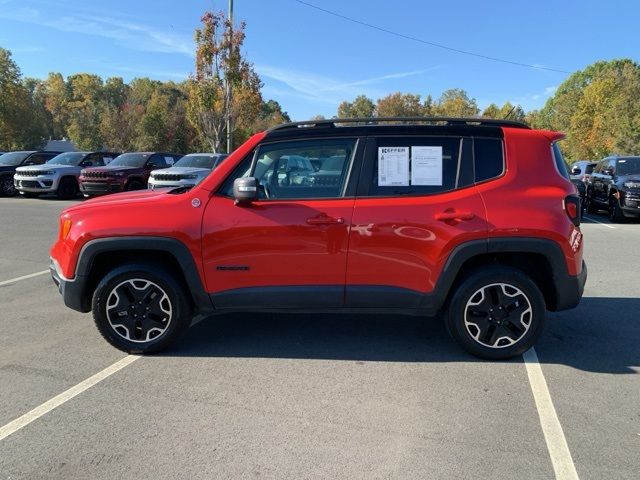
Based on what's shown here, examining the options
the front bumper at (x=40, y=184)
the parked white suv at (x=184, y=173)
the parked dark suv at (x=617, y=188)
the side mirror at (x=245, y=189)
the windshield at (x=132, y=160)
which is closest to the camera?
the side mirror at (x=245, y=189)

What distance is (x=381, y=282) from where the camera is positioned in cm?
398

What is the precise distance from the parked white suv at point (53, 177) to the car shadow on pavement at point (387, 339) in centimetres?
1523

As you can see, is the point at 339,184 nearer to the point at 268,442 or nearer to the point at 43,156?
the point at 268,442

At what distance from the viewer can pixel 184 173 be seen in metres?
14.2

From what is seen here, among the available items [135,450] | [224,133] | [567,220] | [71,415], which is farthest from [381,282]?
[224,133]

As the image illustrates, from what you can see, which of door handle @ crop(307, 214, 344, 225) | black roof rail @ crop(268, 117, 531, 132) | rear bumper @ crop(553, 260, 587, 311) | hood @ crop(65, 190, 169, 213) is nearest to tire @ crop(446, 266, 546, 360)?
rear bumper @ crop(553, 260, 587, 311)

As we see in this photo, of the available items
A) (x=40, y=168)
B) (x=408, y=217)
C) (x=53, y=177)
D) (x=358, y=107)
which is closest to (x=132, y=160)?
(x=53, y=177)

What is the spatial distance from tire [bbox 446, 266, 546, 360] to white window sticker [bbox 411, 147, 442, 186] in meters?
0.81

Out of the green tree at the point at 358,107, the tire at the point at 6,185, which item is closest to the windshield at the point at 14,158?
the tire at the point at 6,185

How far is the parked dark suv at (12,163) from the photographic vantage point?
63.6ft

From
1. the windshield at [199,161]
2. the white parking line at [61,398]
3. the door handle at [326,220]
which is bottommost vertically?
the white parking line at [61,398]

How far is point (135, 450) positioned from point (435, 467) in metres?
1.63

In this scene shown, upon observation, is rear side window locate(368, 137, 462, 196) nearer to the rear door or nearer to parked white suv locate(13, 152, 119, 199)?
the rear door

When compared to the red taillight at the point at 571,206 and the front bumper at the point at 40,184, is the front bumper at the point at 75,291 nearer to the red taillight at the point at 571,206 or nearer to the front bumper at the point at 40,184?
the red taillight at the point at 571,206
